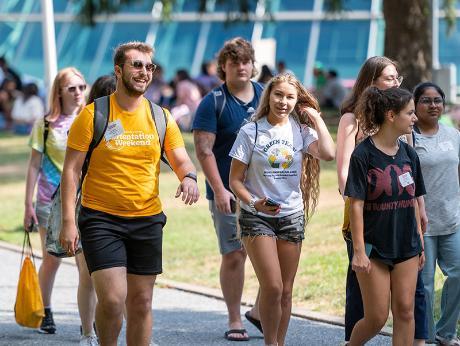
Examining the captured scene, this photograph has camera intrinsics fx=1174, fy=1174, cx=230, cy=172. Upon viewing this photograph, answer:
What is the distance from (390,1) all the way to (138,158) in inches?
567

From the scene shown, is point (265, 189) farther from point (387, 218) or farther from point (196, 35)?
point (196, 35)

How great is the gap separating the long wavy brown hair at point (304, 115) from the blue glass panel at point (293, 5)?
27916mm

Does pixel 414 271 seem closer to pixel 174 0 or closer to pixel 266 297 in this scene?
pixel 266 297

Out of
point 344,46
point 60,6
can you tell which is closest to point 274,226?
point 344,46

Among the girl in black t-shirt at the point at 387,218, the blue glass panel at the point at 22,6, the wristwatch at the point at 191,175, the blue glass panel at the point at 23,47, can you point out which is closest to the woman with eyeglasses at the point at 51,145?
the wristwatch at the point at 191,175

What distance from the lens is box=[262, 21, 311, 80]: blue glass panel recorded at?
33.8m

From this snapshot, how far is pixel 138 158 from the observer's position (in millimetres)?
6281

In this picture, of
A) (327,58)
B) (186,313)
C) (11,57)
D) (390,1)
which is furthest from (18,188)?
(11,57)

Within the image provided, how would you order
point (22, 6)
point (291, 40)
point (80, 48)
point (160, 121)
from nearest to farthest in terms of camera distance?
point (160, 121)
point (291, 40)
point (80, 48)
point (22, 6)

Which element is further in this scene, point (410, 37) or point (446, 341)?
point (410, 37)

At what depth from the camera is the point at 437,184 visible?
7.29 metres

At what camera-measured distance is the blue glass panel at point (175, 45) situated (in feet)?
116

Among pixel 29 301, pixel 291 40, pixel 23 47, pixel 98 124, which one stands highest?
pixel 291 40

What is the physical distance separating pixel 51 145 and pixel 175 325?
1667mm
